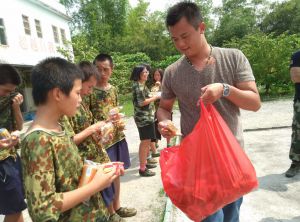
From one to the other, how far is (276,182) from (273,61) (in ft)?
33.9

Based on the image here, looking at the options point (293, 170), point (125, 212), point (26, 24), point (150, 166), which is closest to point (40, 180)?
point (125, 212)

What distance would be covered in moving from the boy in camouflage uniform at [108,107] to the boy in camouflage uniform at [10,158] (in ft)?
2.53

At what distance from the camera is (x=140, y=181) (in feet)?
16.4

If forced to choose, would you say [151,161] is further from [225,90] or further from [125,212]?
[225,90]

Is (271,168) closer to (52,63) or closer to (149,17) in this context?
(52,63)

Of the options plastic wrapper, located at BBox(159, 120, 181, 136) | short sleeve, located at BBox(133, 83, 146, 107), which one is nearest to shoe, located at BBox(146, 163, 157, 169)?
short sleeve, located at BBox(133, 83, 146, 107)

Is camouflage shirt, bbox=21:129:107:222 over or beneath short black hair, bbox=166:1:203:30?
beneath

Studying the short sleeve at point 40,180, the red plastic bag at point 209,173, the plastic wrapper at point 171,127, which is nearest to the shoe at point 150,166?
the plastic wrapper at point 171,127

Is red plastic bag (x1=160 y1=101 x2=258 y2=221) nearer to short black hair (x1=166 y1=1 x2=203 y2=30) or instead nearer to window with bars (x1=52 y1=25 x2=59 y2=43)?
short black hair (x1=166 y1=1 x2=203 y2=30)

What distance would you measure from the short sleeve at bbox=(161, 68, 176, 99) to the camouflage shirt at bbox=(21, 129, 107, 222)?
107cm

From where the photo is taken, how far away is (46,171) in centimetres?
154

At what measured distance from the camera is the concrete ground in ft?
11.8

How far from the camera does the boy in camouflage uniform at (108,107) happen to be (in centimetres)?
356

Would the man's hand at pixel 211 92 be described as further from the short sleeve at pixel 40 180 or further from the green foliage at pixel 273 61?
the green foliage at pixel 273 61
